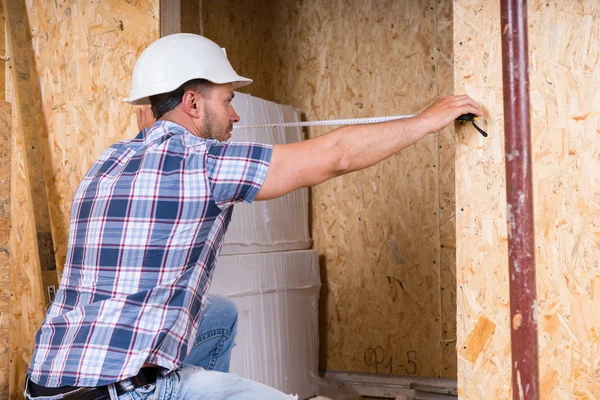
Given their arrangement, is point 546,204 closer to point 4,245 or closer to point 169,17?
point 169,17

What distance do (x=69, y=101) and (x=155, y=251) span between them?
1.77 metres

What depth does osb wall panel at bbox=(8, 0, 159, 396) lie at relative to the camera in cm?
326

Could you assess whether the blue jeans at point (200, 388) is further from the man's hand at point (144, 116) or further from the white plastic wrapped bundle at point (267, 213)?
the white plastic wrapped bundle at point (267, 213)

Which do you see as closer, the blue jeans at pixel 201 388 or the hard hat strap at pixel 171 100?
the blue jeans at pixel 201 388

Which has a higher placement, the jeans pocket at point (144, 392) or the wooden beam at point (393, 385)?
the jeans pocket at point (144, 392)

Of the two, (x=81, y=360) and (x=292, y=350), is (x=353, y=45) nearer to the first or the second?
(x=292, y=350)

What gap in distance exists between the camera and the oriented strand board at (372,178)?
442 cm

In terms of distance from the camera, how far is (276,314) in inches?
151

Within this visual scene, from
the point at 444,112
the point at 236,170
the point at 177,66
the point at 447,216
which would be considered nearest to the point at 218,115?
the point at 177,66

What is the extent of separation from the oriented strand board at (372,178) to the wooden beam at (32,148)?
1.30 meters

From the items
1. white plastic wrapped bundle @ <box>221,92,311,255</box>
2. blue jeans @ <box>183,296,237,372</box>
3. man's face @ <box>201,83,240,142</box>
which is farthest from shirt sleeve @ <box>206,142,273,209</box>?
white plastic wrapped bundle @ <box>221,92,311,255</box>

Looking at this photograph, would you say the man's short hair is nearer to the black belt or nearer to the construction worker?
the construction worker

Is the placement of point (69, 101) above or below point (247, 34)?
below

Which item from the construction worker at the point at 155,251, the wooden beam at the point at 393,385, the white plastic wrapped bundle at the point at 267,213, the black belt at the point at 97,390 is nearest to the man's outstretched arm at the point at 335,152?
the construction worker at the point at 155,251
